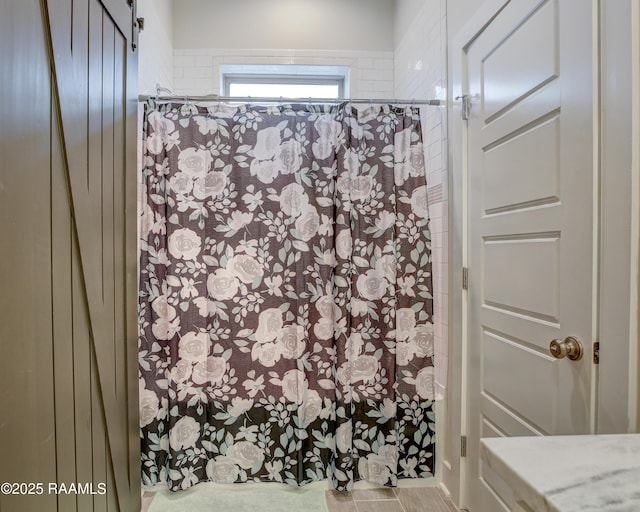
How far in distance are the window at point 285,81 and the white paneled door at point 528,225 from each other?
1379 millimetres

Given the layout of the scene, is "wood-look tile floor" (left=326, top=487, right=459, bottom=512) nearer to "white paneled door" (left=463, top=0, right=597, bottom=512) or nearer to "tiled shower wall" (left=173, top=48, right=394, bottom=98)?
"white paneled door" (left=463, top=0, right=597, bottom=512)

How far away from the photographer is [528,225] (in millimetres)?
1272

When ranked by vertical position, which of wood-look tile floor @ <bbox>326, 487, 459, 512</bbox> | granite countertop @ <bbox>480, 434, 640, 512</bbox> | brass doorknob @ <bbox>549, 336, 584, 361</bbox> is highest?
brass doorknob @ <bbox>549, 336, 584, 361</bbox>

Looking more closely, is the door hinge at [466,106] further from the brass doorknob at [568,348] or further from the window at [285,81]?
the window at [285,81]

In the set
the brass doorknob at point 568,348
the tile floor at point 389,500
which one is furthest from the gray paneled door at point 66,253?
the brass doorknob at point 568,348

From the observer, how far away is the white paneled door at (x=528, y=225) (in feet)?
3.43

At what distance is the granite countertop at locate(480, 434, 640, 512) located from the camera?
496 millimetres

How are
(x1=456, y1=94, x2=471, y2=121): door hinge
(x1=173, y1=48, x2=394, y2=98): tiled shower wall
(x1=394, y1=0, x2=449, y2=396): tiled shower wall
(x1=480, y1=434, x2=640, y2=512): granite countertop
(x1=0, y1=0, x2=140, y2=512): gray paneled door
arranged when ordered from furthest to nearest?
(x1=173, y1=48, x2=394, y2=98): tiled shower wall, (x1=394, y1=0, x2=449, y2=396): tiled shower wall, (x1=456, y1=94, x2=471, y2=121): door hinge, (x1=0, y1=0, x2=140, y2=512): gray paneled door, (x1=480, y1=434, x2=640, y2=512): granite countertop

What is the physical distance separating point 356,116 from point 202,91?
132 cm

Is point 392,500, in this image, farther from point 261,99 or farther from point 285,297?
point 261,99

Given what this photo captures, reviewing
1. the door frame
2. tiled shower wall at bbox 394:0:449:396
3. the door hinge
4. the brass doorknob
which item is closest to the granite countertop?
the door frame

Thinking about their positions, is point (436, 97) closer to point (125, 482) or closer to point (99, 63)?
point (99, 63)

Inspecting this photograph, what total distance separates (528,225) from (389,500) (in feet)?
4.62

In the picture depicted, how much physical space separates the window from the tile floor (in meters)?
2.44
